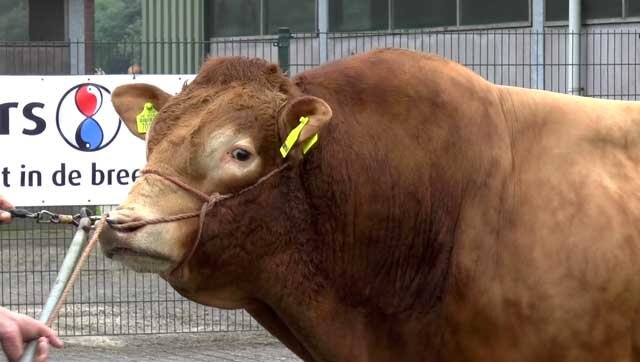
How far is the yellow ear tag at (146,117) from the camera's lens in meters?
4.29

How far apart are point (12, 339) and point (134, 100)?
5.34ft

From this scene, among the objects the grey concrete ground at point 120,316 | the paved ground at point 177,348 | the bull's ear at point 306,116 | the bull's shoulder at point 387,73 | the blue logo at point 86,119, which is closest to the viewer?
the bull's ear at point 306,116

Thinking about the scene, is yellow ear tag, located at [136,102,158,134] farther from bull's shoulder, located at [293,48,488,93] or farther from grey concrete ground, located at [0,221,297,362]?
grey concrete ground, located at [0,221,297,362]

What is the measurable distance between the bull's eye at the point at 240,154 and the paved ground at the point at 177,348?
5.78 metres

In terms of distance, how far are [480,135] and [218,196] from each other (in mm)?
946

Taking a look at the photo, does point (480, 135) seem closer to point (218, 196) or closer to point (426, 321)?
point (426, 321)

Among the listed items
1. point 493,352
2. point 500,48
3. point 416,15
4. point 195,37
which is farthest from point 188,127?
point 195,37

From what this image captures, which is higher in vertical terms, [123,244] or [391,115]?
[391,115]

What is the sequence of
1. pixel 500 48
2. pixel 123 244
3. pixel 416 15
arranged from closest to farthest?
1. pixel 123 244
2. pixel 500 48
3. pixel 416 15

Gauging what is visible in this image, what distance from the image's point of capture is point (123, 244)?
363 cm

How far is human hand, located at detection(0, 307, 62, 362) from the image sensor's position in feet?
9.59

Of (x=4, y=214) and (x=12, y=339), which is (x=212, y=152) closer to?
(x=4, y=214)

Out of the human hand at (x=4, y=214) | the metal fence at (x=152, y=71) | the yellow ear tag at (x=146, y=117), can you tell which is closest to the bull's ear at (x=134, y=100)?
the yellow ear tag at (x=146, y=117)

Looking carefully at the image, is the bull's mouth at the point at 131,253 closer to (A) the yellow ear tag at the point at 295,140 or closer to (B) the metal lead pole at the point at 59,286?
(B) the metal lead pole at the point at 59,286
